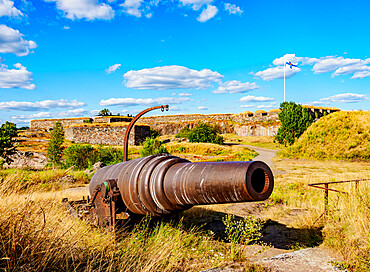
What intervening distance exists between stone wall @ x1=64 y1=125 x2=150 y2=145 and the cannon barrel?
2771 centimetres

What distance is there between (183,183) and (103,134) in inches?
1197

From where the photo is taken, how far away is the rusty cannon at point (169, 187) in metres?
2.54

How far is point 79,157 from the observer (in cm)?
1805

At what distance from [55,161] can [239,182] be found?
1837 centimetres

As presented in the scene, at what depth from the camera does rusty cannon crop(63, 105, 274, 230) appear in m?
2.54

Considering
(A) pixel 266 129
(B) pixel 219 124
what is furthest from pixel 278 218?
(B) pixel 219 124

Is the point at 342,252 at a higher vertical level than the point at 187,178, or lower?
lower

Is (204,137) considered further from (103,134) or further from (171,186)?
(171,186)

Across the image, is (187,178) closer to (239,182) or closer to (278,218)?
(239,182)

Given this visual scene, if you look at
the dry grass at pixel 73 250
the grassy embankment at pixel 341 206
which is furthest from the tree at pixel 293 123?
the dry grass at pixel 73 250

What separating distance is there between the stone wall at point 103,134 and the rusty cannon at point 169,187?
27184 mm

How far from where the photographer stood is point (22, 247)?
2697 millimetres

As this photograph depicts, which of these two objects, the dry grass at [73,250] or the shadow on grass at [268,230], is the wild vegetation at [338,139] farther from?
the dry grass at [73,250]

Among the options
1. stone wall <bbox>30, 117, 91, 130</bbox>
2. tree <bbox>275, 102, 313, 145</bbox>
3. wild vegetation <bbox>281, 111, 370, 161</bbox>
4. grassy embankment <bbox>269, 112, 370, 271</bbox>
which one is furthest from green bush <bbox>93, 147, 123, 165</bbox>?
stone wall <bbox>30, 117, 91, 130</bbox>
